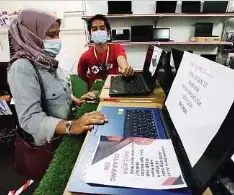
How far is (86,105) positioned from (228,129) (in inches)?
35.8

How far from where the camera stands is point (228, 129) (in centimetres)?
42

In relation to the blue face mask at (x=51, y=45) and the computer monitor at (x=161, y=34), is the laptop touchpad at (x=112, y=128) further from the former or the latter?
the computer monitor at (x=161, y=34)

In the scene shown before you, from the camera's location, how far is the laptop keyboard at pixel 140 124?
747mm

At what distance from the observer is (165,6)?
9.55 feet

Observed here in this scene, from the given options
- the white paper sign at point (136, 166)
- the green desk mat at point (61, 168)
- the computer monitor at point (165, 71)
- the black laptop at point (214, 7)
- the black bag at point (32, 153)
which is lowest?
the black bag at point (32, 153)

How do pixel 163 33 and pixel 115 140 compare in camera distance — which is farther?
pixel 163 33

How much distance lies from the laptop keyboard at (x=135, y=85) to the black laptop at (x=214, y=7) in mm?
1974

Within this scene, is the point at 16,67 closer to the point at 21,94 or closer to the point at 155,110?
the point at 21,94

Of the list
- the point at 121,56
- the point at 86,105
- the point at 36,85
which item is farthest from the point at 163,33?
the point at 36,85

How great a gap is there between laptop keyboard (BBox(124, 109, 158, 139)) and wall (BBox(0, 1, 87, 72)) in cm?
272

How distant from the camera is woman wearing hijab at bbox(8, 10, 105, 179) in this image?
886mm

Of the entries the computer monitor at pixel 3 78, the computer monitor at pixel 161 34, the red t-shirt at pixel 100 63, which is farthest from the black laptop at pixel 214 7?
the computer monitor at pixel 3 78

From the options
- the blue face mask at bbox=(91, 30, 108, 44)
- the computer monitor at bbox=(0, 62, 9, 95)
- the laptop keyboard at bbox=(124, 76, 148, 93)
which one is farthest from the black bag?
the computer monitor at bbox=(0, 62, 9, 95)

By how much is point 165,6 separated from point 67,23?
150 centimetres
